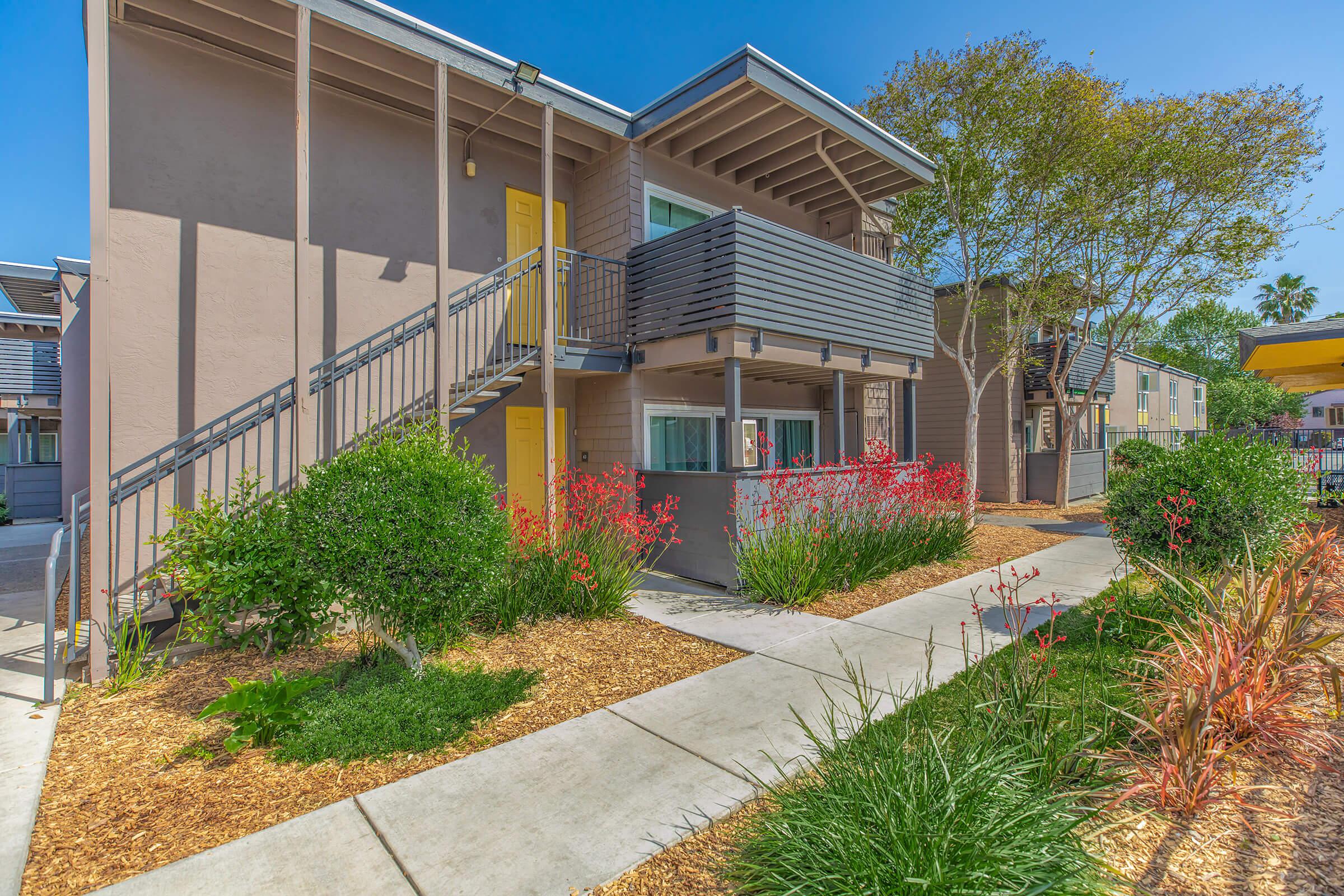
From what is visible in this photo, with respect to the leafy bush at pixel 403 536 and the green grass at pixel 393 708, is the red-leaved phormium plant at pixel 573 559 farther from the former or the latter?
the green grass at pixel 393 708

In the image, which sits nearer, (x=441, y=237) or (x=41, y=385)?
(x=441, y=237)

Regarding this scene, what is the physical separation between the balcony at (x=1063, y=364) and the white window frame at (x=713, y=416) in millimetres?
6654

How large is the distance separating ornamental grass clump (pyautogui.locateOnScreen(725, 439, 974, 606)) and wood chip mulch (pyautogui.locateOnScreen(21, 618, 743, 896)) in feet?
5.33

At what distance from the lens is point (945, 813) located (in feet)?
7.38

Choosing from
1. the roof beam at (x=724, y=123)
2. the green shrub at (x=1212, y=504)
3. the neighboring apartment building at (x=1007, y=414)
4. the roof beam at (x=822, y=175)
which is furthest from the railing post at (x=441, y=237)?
the neighboring apartment building at (x=1007, y=414)

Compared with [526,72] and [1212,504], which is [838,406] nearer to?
[1212,504]

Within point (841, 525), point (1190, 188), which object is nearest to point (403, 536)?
point (841, 525)

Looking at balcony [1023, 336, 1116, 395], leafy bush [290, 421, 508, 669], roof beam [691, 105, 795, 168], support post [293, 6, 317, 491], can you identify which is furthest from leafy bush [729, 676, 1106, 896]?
balcony [1023, 336, 1116, 395]

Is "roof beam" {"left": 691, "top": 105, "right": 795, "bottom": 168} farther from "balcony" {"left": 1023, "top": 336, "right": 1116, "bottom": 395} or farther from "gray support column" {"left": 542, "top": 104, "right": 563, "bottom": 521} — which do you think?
"balcony" {"left": 1023, "top": 336, "right": 1116, "bottom": 395}

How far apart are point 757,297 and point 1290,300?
57.2 meters

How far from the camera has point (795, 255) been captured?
26.5 ft

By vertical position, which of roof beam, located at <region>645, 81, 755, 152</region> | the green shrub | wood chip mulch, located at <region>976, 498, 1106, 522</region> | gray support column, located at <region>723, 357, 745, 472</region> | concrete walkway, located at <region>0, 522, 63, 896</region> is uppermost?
roof beam, located at <region>645, 81, 755, 152</region>

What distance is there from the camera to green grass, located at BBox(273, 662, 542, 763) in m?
3.43

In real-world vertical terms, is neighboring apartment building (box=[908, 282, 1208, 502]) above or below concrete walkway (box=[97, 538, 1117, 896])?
above
